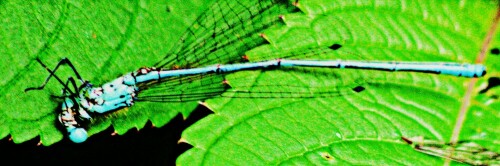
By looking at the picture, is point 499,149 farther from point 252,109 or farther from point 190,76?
point 190,76

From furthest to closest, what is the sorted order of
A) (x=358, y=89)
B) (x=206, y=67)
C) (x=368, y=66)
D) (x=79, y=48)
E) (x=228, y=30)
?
1. (x=206, y=67)
2. (x=228, y=30)
3. (x=368, y=66)
4. (x=358, y=89)
5. (x=79, y=48)

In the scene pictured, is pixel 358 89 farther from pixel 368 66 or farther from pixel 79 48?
pixel 79 48

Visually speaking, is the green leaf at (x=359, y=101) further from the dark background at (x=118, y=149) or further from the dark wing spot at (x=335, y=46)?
the dark background at (x=118, y=149)

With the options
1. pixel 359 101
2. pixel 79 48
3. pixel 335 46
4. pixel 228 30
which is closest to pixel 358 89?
pixel 359 101

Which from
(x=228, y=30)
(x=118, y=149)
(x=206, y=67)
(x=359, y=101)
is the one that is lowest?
(x=118, y=149)

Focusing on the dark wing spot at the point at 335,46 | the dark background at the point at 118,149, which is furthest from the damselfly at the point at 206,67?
the dark background at the point at 118,149

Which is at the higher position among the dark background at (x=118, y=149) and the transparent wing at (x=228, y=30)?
the transparent wing at (x=228, y=30)
